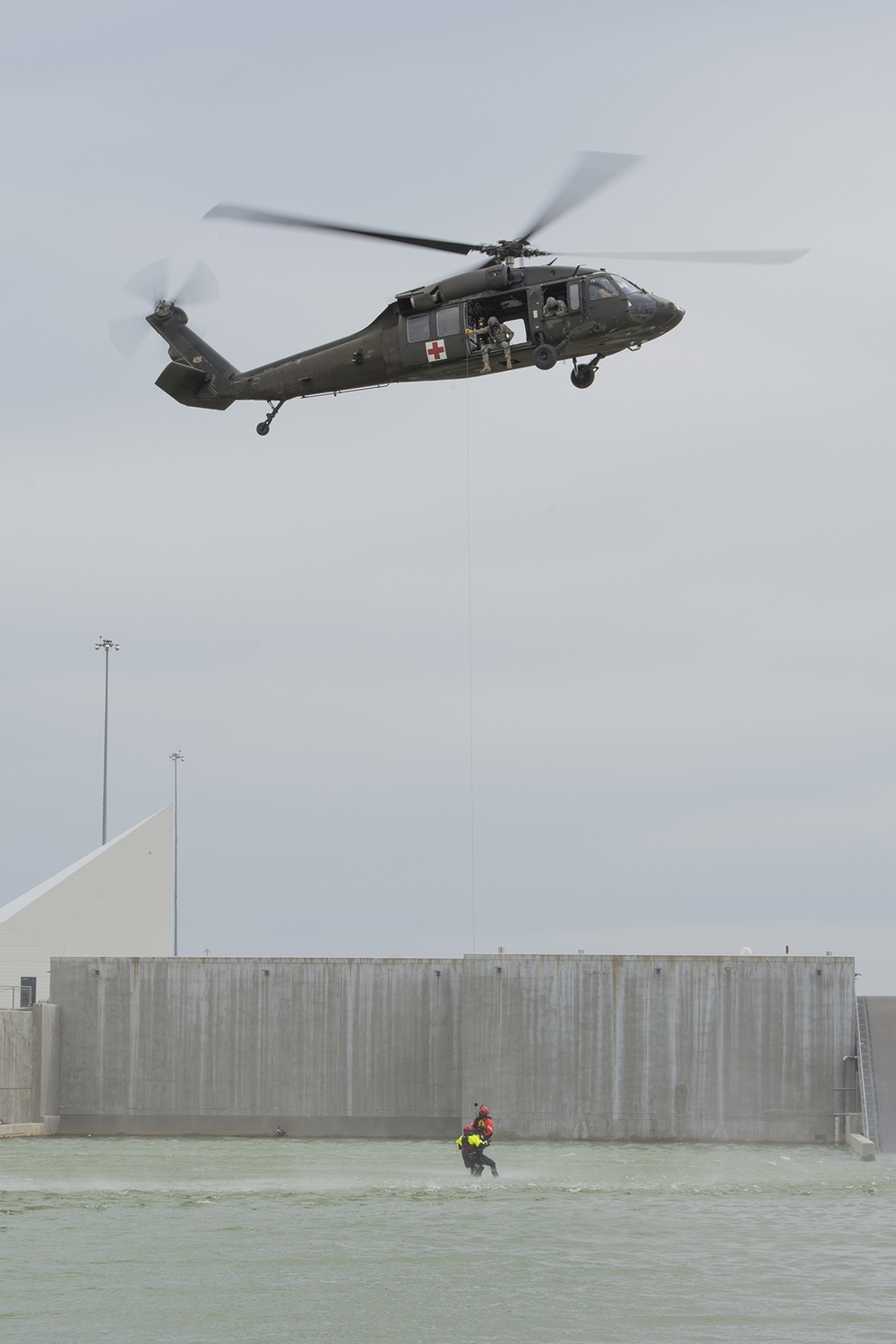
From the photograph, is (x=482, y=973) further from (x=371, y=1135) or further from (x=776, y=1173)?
(x=776, y=1173)

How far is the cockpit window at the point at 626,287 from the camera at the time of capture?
25.2m

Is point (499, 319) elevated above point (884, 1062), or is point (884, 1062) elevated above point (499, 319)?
point (499, 319)

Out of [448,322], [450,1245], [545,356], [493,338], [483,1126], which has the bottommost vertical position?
[450,1245]

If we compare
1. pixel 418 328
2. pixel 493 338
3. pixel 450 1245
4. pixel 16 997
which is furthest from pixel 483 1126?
pixel 16 997

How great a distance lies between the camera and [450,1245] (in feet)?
84.3

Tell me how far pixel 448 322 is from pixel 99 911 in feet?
99.2

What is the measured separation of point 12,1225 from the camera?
2753 cm

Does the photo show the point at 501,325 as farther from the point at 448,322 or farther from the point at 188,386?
the point at 188,386

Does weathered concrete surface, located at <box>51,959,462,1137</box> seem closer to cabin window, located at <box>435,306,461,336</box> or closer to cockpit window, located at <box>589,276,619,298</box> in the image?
cabin window, located at <box>435,306,461,336</box>

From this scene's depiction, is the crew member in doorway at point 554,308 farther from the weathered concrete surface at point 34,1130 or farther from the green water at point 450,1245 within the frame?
the weathered concrete surface at point 34,1130

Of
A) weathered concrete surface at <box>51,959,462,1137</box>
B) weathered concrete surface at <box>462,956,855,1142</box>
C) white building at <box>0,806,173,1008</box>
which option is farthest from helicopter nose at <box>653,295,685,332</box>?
white building at <box>0,806,173,1008</box>

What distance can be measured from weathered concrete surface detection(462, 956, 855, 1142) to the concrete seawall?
3cm

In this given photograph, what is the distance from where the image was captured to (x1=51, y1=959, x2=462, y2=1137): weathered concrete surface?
129 ft

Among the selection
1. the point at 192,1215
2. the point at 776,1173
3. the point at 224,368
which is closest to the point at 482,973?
the point at 776,1173
